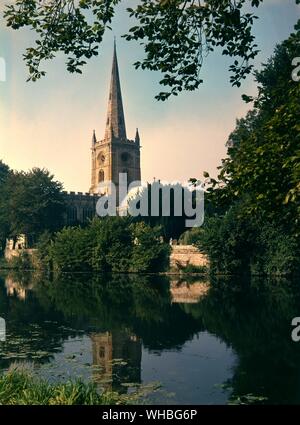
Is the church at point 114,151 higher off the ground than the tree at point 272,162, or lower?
higher

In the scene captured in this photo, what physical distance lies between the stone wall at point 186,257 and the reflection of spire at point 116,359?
99.6 feet

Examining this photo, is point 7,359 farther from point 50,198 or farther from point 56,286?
point 50,198

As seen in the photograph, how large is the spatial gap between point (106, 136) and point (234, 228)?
2595 inches

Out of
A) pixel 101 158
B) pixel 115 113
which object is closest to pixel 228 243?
pixel 101 158

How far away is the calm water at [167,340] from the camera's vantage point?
12695mm

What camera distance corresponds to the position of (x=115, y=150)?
104 m

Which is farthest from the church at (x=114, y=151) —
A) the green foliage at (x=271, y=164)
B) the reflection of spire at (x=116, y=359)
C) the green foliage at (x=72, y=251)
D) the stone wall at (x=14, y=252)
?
the green foliage at (x=271, y=164)

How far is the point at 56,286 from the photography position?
3966 centimetres

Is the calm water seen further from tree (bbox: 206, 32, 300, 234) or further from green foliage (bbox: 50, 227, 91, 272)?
green foliage (bbox: 50, 227, 91, 272)

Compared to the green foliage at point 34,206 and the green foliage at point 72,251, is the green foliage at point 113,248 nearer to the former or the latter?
the green foliage at point 72,251

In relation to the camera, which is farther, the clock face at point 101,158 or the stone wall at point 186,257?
the clock face at point 101,158

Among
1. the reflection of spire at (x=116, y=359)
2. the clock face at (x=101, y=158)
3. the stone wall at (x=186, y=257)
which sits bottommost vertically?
the reflection of spire at (x=116, y=359)

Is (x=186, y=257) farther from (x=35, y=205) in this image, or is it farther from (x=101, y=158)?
(x=101, y=158)
